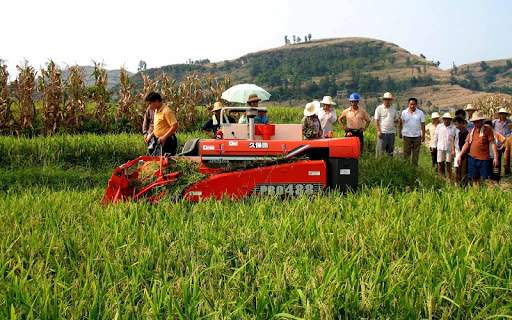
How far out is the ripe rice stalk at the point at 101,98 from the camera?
51.8ft

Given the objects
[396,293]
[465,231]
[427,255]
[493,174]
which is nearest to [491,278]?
[427,255]

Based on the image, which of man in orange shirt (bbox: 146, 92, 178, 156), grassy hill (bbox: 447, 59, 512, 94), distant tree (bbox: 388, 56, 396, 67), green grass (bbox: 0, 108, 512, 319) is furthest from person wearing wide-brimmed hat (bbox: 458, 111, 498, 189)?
grassy hill (bbox: 447, 59, 512, 94)

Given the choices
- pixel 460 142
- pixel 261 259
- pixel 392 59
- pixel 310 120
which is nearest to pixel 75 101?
pixel 310 120

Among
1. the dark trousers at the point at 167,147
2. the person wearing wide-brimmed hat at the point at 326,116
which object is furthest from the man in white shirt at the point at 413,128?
the dark trousers at the point at 167,147

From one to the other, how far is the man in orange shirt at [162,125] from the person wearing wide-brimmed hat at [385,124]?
195 inches

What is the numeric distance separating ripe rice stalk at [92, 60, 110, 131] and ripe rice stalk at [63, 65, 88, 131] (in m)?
0.54

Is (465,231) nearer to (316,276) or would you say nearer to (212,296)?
(316,276)

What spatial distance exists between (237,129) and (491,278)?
442 centimetres

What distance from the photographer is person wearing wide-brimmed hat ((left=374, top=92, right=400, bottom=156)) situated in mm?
10984

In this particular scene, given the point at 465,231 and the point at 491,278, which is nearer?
the point at 491,278

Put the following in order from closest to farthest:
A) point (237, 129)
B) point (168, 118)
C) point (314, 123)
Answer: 1. point (237, 129)
2. point (168, 118)
3. point (314, 123)

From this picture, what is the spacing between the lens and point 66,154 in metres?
11.4

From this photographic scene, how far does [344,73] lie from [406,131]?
108198 mm

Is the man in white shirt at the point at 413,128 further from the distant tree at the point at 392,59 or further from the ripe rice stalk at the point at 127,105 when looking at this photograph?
the distant tree at the point at 392,59
